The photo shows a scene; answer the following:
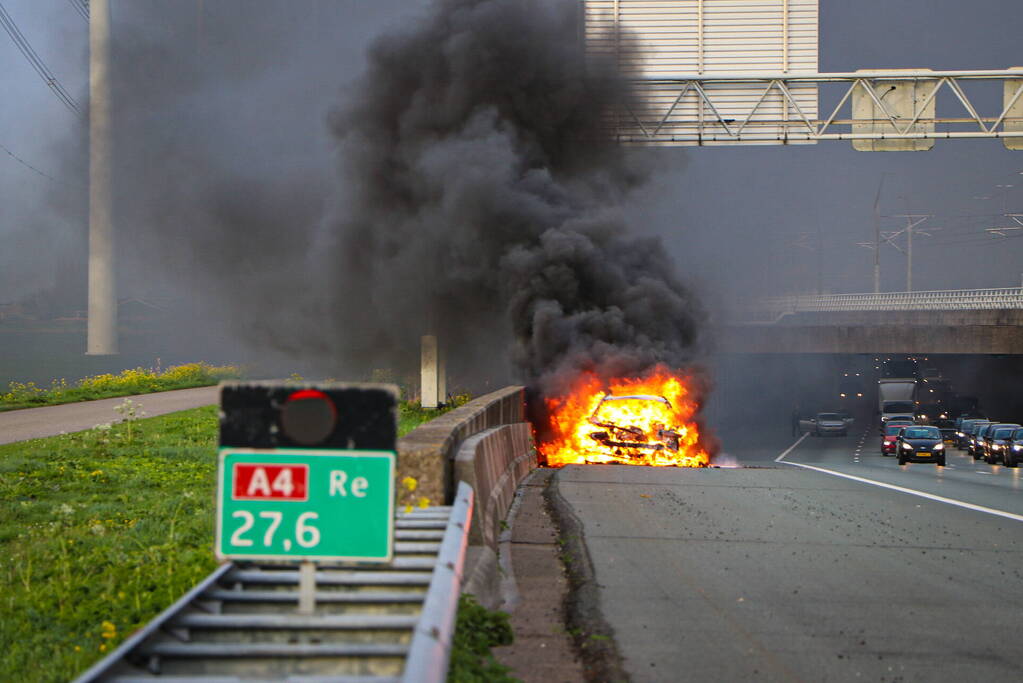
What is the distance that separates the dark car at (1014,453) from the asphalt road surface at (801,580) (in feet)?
60.9

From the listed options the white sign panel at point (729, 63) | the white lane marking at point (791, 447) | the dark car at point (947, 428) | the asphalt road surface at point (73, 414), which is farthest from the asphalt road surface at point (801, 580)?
the dark car at point (947, 428)

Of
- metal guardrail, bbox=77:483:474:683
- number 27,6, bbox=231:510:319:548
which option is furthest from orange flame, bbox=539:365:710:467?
number 27,6, bbox=231:510:319:548

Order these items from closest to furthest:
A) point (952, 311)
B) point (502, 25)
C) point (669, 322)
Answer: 1. point (669, 322)
2. point (502, 25)
3. point (952, 311)

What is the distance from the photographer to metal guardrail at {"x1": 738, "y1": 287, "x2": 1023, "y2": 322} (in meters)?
52.3

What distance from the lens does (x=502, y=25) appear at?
3481cm

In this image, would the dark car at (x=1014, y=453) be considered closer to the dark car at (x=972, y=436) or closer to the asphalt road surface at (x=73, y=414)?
the dark car at (x=972, y=436)

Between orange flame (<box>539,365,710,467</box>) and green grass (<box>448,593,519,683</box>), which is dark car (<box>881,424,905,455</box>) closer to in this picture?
orange flame (<box>539,365,710,467</box>)

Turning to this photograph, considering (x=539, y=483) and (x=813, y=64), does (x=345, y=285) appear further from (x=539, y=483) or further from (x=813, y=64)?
(x=539, y=483)

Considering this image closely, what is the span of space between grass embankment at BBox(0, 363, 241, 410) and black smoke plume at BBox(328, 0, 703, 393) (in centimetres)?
694

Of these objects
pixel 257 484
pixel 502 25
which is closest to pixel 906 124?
pixel 502 25

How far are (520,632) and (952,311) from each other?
5036 cm

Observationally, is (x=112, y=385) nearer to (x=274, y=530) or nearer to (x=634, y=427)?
(x=634, y=427)

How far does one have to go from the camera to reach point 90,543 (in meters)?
9.74

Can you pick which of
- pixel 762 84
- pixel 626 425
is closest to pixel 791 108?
pixel 762 84
